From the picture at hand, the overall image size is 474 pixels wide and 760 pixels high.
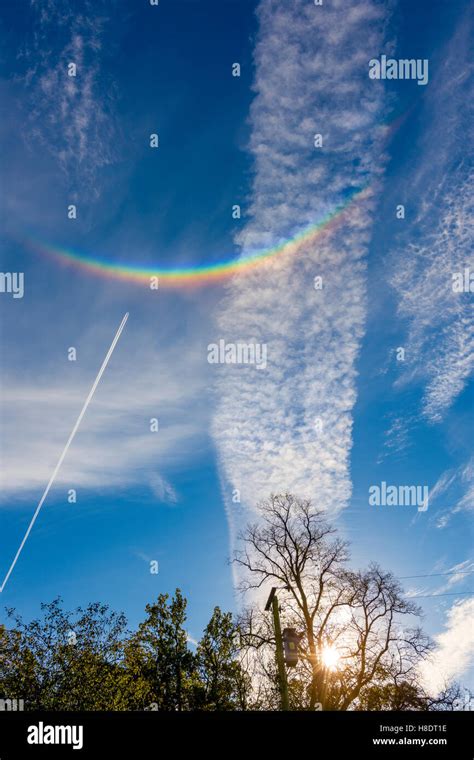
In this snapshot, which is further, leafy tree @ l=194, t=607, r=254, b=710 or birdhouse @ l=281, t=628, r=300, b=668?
leafy tree @ l=194, t=607, r=254, b=710

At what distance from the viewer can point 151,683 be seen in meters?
30.2

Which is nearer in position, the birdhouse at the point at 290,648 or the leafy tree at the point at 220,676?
the birdhouse at the point at 290,648

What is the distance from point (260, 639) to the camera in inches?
957

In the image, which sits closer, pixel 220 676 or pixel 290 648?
pixel 290 648

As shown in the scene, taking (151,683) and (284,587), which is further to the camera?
(151,683)
